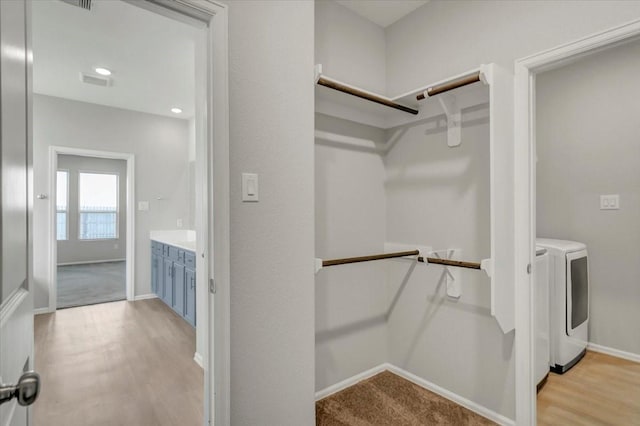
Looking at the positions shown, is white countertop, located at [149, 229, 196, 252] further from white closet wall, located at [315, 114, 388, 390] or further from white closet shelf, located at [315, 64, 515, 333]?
white closet shelf, located at [315, 64, 515, 333]

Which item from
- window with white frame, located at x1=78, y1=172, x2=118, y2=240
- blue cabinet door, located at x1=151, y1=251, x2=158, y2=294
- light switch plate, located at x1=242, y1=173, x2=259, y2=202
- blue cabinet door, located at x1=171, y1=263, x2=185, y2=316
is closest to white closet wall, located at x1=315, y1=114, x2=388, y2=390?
light switch plate, located at x1=242, y1=173, x2=259, y2=202

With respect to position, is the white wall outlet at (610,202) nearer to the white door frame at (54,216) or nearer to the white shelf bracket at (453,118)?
the white shelf bracket at (453,118)

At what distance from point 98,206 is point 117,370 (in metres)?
6.27

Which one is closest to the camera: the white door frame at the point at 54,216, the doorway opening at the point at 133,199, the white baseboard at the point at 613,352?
the doorway opening at the point at 133,199

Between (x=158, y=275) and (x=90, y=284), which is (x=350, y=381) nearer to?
(x=158, y=275)

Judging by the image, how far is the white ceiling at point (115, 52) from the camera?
234 centimetres

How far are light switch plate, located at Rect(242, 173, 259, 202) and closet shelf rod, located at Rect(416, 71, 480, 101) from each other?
1.12m

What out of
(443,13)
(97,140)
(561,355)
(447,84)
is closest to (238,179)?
(447,84)

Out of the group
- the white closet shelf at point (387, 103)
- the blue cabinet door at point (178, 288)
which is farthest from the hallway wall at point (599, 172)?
the blue cabinet door at point (178, 288)

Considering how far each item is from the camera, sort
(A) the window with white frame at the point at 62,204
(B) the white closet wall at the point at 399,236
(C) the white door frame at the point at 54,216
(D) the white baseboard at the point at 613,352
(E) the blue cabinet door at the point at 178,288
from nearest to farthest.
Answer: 1. (B) the white closet wall at the point at 399,236
2. (D) the white baseboard at the point at 613,352
3. (E) the blue cabinet door at the point at 178,288
4. (C) the white door frame at the point at 54,216
5. (A) the window with white frame at the point at 62,204

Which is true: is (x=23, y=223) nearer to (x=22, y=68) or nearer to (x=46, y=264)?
(x=22, y=68)

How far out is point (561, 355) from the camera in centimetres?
236

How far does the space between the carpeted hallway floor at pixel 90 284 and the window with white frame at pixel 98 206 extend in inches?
31.1

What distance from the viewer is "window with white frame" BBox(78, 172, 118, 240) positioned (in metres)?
7.34
